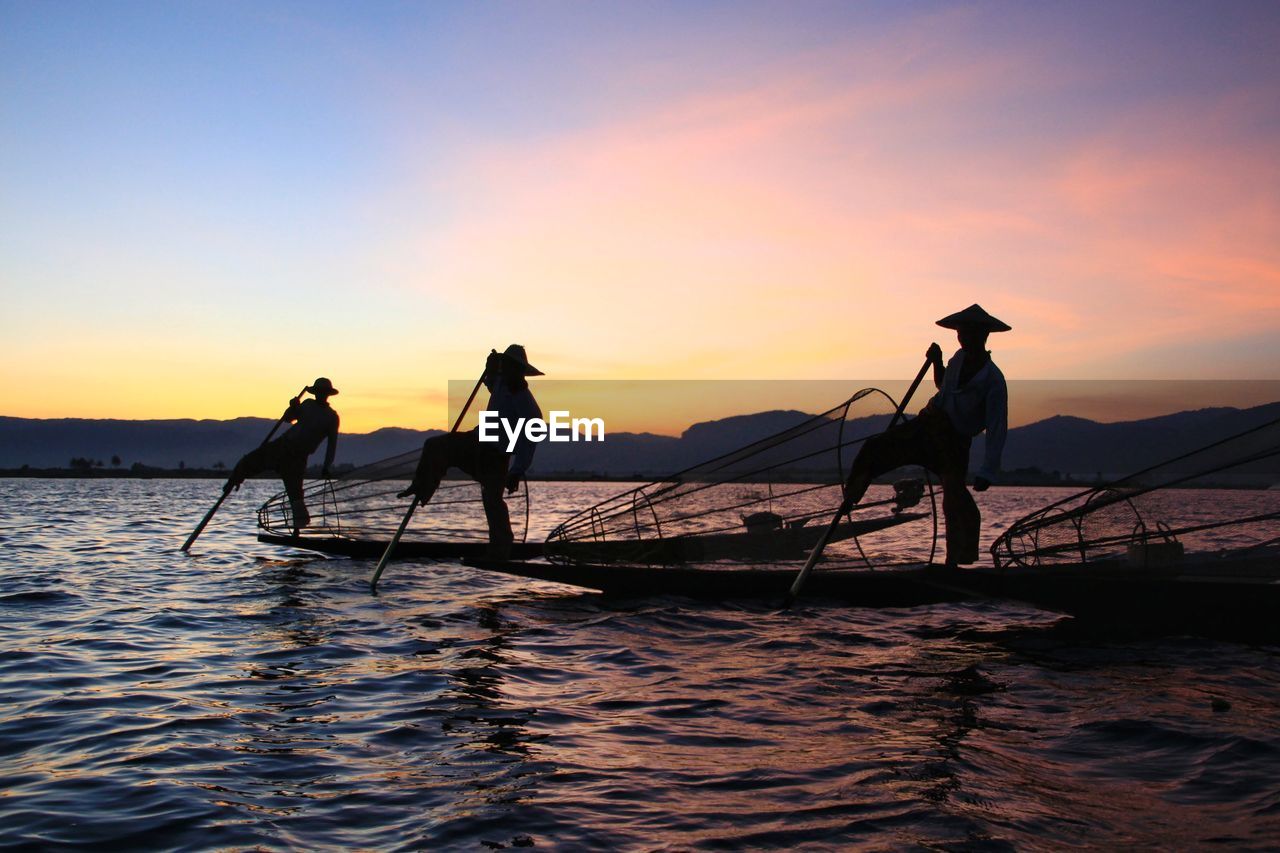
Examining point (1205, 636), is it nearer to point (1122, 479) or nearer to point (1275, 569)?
point (1275, 569)

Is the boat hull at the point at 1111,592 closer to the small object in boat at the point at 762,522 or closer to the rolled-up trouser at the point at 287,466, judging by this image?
the small object in boat at the point at 762,522

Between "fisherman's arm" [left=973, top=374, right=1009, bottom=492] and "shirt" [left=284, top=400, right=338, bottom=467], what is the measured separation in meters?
12.5

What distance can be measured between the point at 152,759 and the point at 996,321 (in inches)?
316

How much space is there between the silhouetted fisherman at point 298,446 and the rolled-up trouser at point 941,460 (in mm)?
11277

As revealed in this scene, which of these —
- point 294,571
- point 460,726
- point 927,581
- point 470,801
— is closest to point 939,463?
point 927,581

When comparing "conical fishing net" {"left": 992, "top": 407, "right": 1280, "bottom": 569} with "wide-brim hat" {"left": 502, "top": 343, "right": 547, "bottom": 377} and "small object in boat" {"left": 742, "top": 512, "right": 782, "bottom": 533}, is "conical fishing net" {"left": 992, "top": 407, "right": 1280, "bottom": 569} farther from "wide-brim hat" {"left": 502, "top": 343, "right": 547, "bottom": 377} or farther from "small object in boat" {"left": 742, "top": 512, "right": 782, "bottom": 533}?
"wide-brim hat" {"left": 502, "top": 343, "right": 547, "bottom": 377}

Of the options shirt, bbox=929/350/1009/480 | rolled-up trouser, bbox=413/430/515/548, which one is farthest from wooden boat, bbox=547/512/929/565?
shirt, bbox=929/350/1009/480

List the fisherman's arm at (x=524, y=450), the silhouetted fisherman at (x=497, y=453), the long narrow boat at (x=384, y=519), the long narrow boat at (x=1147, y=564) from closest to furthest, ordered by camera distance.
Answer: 1. the long narrow boat at (x=1147, y=564)
2. the fisherman's arm at (x=524, y=450)
3. the silhouetted fisherman at (x=497, y=453)
4. the long narrow boat at (x=384, y=519)

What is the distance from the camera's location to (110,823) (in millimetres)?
4320

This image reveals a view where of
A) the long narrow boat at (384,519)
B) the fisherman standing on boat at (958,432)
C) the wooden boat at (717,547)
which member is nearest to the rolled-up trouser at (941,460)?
the fisherman standing on boat at (958,432)

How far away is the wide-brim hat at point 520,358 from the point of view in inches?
482

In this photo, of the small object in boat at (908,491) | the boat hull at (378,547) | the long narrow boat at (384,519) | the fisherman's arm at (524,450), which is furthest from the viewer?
the long narrow boat at (384,519)

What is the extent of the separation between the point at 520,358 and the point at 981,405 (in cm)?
579

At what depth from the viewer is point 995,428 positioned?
926 cm
